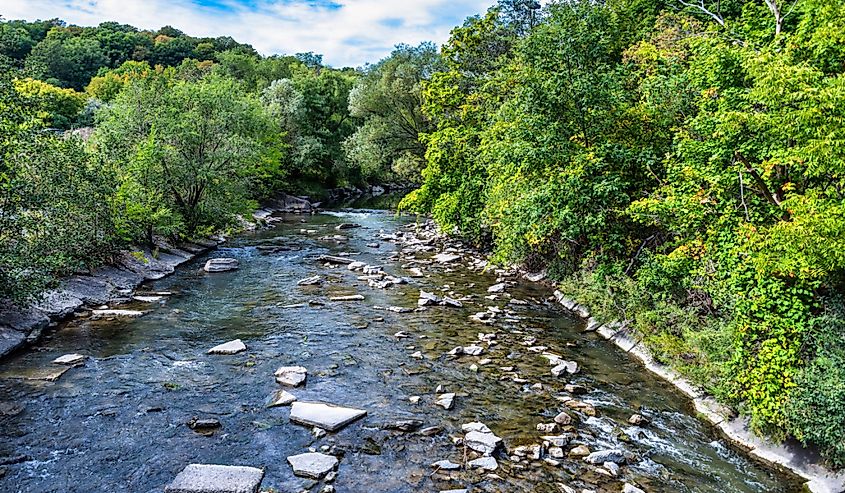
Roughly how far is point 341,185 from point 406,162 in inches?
988

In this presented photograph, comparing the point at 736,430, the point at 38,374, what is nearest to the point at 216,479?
the point at 38,374

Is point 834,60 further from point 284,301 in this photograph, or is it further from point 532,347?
point 284,301

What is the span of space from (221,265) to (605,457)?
16361 mm

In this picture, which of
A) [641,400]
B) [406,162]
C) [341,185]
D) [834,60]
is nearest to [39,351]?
[641,400]

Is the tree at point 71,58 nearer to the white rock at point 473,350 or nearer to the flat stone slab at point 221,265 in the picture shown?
the flat stone slab at point 221,265

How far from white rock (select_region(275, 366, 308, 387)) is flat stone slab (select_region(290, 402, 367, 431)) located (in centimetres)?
94

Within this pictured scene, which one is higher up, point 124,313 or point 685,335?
point 685,335

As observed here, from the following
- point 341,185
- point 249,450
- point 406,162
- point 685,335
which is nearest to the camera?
point 249,450

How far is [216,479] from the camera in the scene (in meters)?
6.93

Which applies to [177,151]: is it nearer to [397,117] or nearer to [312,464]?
[397,117]

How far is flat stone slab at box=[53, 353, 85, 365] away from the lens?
10883 mm

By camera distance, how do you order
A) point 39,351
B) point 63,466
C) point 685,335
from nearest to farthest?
point 63,466 < point 685,335 < point 39,351

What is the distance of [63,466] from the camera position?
23.9 feet

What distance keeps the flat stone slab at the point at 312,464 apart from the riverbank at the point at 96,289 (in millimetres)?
7464
